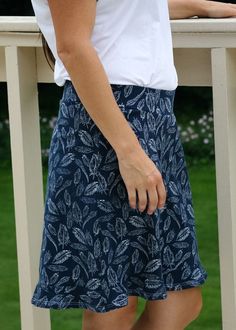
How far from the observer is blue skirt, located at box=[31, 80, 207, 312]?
2.47m

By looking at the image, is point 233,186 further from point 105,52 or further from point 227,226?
point 105,52

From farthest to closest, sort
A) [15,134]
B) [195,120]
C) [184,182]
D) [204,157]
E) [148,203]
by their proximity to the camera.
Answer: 1. [195,120]
2. [204,157]
3. [15,134]
4. [184,182]
5. [148,203]

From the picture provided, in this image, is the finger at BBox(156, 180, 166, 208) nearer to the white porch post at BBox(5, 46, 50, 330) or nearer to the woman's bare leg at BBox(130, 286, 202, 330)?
the woman's bare leg at BBox(130, 286, 202, 330)

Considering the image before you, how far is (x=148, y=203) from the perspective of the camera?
2438 millimetres

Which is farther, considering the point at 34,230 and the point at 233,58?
the point at 34,230

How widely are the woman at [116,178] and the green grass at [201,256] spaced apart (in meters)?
1.61

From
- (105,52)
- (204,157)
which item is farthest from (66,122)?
(204,157)

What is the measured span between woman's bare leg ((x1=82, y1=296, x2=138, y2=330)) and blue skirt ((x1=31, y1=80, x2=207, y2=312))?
51 millimetres

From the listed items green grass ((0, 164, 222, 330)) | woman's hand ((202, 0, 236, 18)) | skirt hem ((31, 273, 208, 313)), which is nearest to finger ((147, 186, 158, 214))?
skirt hem ((31, 273, 208, 313))

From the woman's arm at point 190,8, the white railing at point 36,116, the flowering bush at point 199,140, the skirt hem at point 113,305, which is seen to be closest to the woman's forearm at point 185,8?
the woman's arm at point 190,8

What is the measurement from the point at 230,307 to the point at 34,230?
1.85ft

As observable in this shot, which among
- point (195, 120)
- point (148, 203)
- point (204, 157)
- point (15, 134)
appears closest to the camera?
point (148, 203)

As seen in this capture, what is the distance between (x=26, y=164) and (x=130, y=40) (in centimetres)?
60

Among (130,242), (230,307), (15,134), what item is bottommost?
(230,307)
